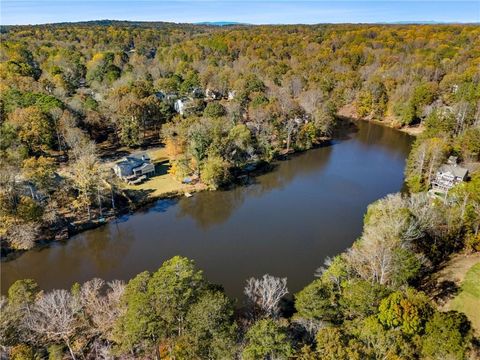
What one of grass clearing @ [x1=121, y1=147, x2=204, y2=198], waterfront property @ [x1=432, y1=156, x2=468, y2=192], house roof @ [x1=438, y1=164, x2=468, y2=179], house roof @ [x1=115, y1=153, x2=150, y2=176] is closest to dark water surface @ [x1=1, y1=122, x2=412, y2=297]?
grass clearing @ [x1=121, y1=147, x2=204, y2=198]

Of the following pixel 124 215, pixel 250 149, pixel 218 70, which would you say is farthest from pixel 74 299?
pixel 218 70

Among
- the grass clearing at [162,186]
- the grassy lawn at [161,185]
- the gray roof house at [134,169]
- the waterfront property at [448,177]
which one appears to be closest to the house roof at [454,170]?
the waterfront property at [448,177]

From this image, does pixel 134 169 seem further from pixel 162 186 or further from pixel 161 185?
pixel 162 186

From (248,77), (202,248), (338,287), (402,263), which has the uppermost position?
(248,77)

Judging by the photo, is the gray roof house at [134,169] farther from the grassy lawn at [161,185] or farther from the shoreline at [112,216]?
the shoreline at [112,216]

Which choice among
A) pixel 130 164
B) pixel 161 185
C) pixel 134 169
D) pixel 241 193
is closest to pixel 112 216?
pixel 161 185

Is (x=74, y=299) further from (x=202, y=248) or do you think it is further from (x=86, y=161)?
(x=86, y=161)
